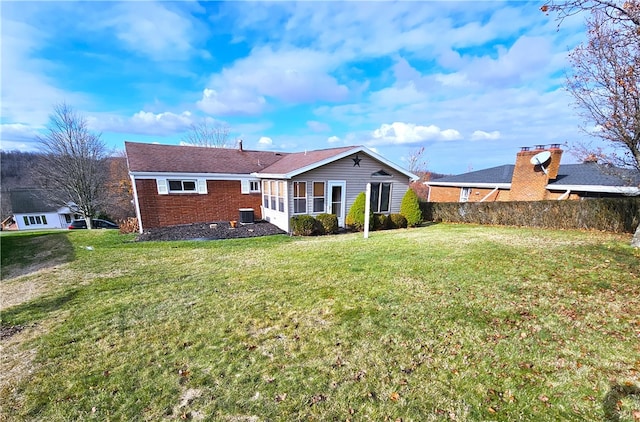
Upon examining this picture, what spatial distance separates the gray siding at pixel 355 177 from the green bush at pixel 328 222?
0.89 metres

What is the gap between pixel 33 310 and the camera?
4.86 m

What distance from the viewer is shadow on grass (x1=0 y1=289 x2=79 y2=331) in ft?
14.6

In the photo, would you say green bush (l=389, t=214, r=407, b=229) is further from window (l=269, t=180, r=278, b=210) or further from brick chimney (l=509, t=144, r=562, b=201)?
brick chimney (l=509, t=144, r=562, b=201)

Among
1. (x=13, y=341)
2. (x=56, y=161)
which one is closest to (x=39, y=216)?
(x=56, y=161)

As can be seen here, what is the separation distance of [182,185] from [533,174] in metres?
20.1

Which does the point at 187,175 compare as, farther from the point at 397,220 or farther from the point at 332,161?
the point at 397,220

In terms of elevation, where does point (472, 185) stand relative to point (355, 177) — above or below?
below

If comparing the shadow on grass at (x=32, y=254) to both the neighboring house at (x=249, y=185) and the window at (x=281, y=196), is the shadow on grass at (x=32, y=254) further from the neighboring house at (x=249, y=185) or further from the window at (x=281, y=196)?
the window at (x=281, y=196)

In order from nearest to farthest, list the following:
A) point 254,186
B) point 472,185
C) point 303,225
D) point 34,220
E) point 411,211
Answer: point 303,225, point 411,211, point 254,186, point 472,185, point 34,220

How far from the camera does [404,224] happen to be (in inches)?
552

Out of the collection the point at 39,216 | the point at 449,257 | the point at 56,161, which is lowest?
the point at 39,216

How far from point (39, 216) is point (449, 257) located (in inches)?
1992

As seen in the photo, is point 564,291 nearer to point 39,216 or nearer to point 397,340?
point 397,340

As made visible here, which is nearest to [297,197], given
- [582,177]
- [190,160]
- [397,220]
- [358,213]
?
[358,213]
